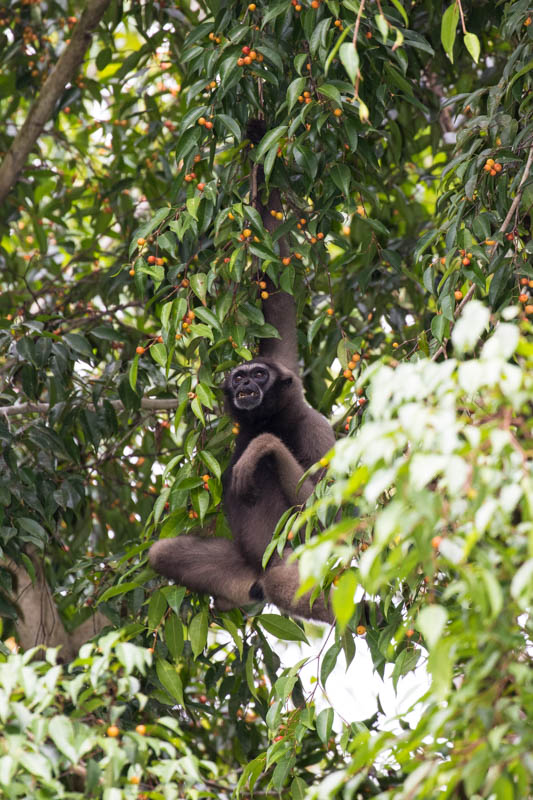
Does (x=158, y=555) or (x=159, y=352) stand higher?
(x=159, y=352)

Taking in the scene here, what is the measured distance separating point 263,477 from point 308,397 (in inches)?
33.7

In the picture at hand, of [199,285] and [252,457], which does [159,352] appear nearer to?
[199,285]

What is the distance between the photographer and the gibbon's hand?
17.4 ft

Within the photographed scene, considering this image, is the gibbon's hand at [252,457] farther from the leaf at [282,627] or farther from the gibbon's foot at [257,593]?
the leaf at [282,627]

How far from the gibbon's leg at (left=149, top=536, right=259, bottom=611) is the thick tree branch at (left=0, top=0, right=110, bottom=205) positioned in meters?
2.87


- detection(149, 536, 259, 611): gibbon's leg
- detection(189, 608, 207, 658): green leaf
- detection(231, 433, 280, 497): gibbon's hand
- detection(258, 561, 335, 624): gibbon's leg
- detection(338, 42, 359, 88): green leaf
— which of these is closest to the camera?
detection(338, 42, 359, 88): green leaf

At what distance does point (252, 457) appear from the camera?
530 centimetres

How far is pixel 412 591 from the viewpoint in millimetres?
3467

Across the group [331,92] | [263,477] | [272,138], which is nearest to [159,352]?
[272,138]

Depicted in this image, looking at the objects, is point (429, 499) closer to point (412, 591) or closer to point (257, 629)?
point (412, 591)

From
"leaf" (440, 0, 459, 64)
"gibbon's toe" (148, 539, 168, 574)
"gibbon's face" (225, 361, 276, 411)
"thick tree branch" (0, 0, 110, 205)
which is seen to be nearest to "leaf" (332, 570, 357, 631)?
"leaf" (440, 0, 459, 64)

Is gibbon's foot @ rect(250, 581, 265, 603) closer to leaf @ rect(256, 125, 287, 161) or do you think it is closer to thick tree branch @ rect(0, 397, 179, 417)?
thick tree branch @ rect(0, 397, 179, 417)

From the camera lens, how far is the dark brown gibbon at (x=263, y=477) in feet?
17.4

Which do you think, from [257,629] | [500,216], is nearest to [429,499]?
[500,216]
